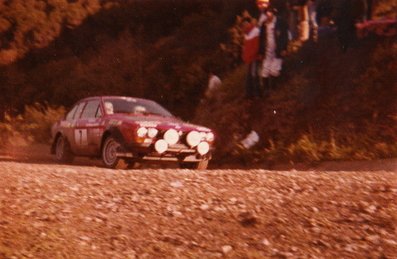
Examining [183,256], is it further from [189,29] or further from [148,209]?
[189,29]

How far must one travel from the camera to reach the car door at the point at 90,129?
10.3 meters

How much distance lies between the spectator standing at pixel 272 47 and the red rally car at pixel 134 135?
3.91 metres

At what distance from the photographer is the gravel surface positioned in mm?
4676

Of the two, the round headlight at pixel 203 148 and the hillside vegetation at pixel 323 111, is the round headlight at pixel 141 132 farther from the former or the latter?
the hillside vegetation at pixel 323 111

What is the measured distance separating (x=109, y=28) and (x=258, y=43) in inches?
464

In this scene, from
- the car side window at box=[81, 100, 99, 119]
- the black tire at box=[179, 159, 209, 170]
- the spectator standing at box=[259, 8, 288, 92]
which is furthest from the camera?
the spectator standing at box=[259, 8, 288, 92]

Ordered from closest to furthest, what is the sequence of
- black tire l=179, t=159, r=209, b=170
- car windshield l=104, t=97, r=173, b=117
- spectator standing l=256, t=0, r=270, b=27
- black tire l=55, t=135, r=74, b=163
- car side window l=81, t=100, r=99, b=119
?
black tire l=179, t=159, r=209, b=170, car windshield l=104, t=97, r=173, b=117, car side window l=81, t=100, r=99, b=119, black tire l=55, t=135, r=74, b=163, spectator standing l=256, t=0, r=270, b=27

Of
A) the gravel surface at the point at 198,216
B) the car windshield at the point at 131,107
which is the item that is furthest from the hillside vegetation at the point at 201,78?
the gravel surface at the point at 198,216

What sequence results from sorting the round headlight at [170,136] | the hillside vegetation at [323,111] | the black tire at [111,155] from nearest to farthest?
the round headlight at [170,136] < the black tire at [111,155] < the hillside vegetation at [323,111]

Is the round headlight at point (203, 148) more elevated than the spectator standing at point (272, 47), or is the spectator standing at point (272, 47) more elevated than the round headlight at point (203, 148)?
the spectator standing at point (272, 47)

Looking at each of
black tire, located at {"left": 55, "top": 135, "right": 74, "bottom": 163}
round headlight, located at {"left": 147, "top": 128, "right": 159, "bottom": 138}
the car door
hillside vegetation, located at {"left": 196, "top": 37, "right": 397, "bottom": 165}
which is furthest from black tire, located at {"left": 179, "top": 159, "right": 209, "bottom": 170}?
black tire, located at {"left": 55, "top": 135, "right": 74, "bottom": 163}

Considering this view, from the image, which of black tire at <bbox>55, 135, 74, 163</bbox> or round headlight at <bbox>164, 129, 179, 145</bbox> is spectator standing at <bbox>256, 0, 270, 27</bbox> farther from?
round headlight at <bbox>164, 129, 179, 145</bbox>

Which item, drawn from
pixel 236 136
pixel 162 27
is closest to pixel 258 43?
pixel 236 136

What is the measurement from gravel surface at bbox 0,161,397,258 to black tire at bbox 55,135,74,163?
480cm
